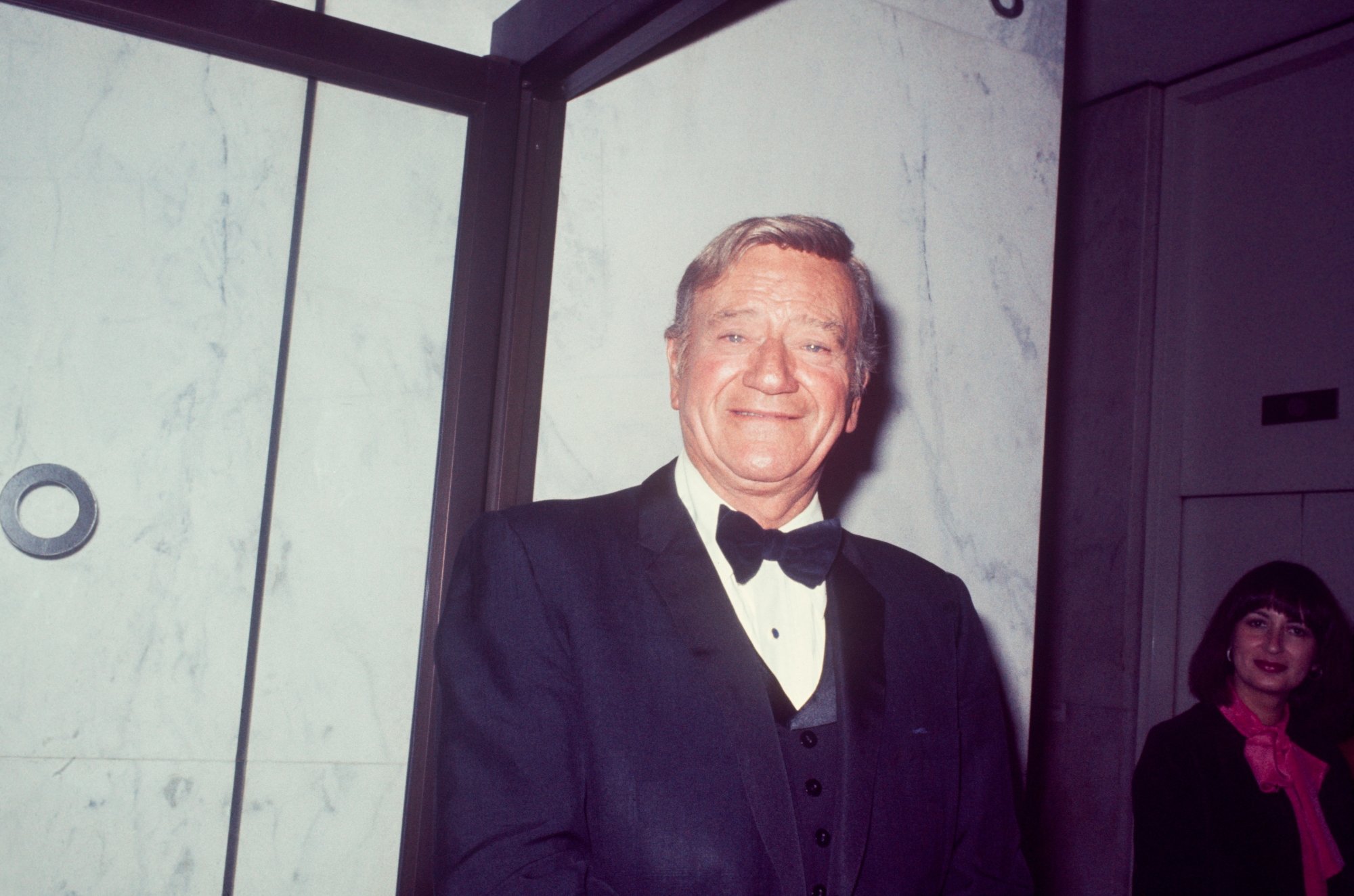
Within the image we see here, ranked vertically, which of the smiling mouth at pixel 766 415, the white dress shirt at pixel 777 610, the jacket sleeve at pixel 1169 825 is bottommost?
the jacket sleeve at pixel 1169 825

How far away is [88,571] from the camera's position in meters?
1.78

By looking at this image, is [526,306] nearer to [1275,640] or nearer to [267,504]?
[267,504]

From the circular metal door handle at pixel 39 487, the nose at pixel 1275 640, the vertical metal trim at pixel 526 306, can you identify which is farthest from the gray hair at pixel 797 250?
the nose at pixel 1275 640

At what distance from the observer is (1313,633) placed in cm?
412

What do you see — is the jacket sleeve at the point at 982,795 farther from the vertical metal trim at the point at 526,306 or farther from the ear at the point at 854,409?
the vertical metal trim at the point at 526,306

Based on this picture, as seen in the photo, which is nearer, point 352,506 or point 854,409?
point 854,409

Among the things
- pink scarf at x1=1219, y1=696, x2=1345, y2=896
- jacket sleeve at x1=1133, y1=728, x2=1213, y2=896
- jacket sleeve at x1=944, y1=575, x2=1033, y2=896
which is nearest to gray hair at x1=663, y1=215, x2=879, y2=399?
jacket sleeve at x1=944, y1=575, x2=1033, y2=896

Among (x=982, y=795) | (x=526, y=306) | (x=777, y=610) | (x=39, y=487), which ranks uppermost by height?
(x=526, y=306)

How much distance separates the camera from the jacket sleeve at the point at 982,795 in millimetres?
1648

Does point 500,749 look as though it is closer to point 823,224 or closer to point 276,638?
point 276,638

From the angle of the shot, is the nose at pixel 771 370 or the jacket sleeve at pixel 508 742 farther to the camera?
the nose at pixel 771 370

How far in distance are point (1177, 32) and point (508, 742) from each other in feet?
17.2

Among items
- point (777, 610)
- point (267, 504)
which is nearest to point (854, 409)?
point (777, 610)

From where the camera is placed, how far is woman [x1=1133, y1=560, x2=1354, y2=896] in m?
3.69
